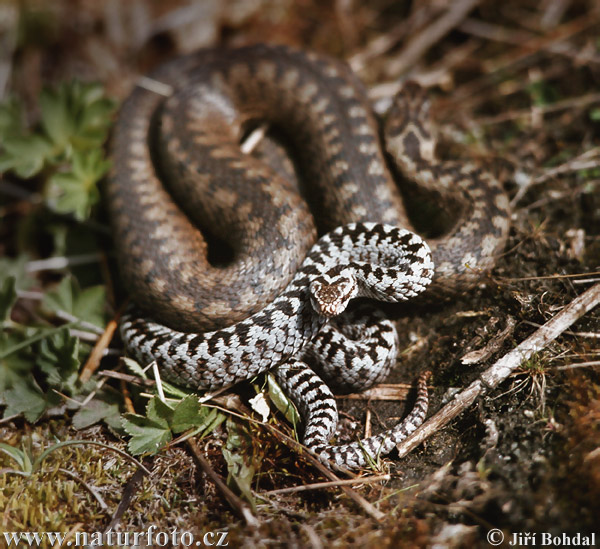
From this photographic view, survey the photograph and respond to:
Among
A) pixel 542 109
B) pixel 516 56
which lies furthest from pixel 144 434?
pixel 516 56

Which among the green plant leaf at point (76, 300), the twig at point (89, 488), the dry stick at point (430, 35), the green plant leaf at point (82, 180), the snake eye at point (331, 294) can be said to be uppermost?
the green plant leaf at point (82, 180)

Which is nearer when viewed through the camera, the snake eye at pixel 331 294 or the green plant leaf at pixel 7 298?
the snake eye at pixel 331 294

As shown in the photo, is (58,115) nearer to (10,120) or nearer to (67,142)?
(67,142)

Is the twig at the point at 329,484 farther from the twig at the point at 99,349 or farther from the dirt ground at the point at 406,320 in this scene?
the twig at the point at 99,349

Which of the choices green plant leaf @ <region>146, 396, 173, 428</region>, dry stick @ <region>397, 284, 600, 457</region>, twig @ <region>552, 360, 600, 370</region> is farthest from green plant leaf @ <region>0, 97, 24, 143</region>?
twig @ <region>552, 360, 600, 370</region>

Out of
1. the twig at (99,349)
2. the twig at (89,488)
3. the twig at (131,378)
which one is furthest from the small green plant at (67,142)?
the twig at (89,488)

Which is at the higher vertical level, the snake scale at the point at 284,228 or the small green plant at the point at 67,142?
the small green plant at the point at 67,142

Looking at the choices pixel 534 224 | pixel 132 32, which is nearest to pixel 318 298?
pixel 534 224

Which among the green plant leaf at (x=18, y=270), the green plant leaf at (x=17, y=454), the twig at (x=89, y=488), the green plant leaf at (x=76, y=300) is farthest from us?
the green plant leaf at (x=18, y=270)
